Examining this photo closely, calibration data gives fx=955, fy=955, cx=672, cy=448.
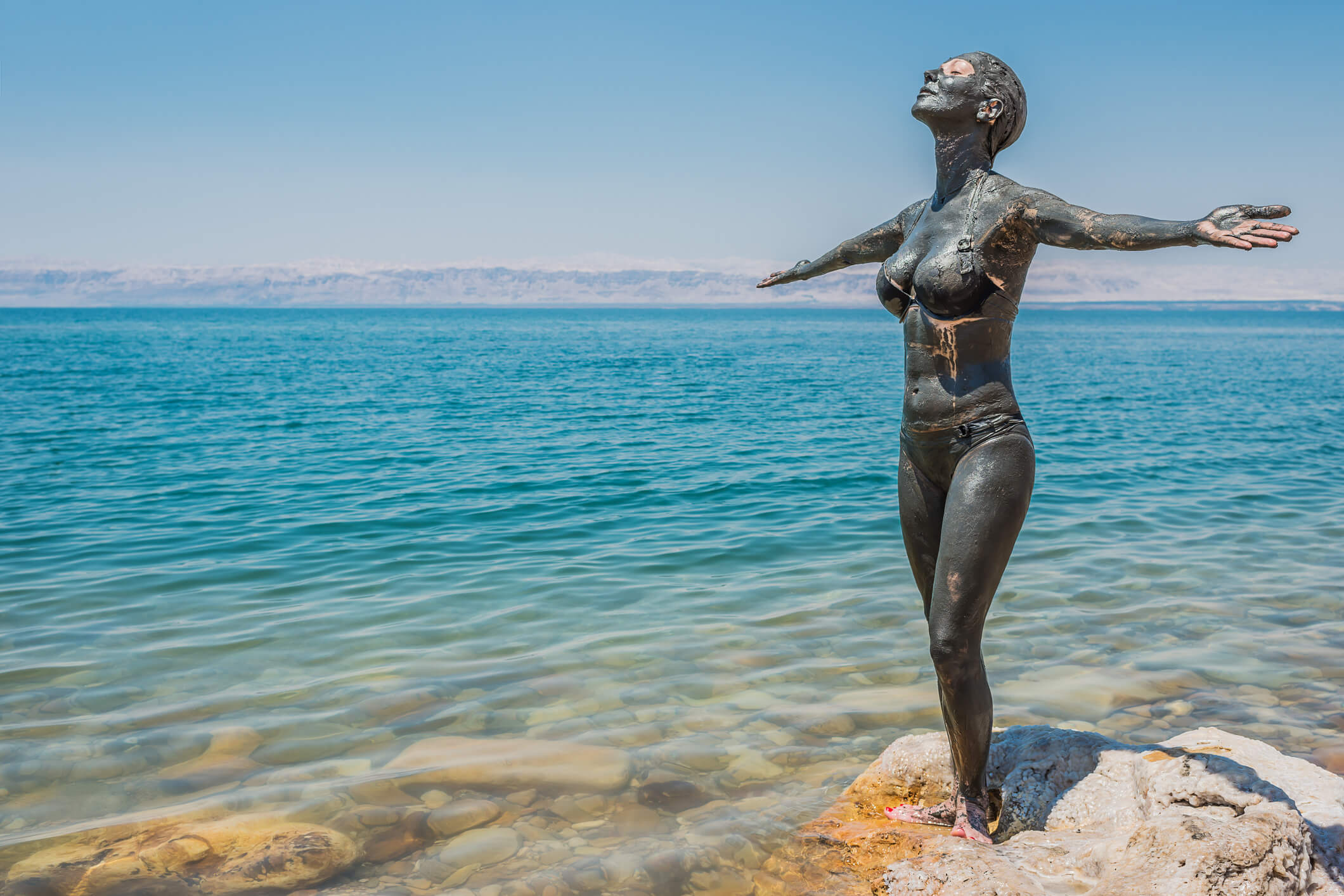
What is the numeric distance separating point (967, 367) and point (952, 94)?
103cm

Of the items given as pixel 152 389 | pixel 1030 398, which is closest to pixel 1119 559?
pixel 1030 398

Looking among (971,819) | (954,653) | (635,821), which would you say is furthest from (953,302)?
(635,821)

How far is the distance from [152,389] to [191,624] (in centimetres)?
2745

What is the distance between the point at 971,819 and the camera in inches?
151

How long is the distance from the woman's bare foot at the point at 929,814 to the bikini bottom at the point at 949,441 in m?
1.38

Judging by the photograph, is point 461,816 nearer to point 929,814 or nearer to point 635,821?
point 635,821

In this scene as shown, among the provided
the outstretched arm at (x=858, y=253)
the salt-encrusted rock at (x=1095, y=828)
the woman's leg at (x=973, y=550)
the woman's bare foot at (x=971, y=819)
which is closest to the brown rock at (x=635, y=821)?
the salt-encrusted rock at (x=1095, y=828)

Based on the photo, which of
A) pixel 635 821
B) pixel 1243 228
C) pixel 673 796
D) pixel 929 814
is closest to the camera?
pixel 1243 228

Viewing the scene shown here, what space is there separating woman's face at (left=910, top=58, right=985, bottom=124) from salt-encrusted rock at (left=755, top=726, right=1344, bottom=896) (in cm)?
260

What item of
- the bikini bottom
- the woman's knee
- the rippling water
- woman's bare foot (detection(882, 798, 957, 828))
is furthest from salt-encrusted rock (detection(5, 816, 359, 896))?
the bikini bottom

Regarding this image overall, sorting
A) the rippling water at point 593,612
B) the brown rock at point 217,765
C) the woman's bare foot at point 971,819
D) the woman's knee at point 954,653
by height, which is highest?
the woman's knee at point 954,653

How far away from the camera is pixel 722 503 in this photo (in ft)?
42.0

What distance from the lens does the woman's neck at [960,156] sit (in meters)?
3.66

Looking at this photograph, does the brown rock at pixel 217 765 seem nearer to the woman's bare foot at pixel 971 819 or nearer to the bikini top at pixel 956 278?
the woman's bare foot at pixel 971 819
